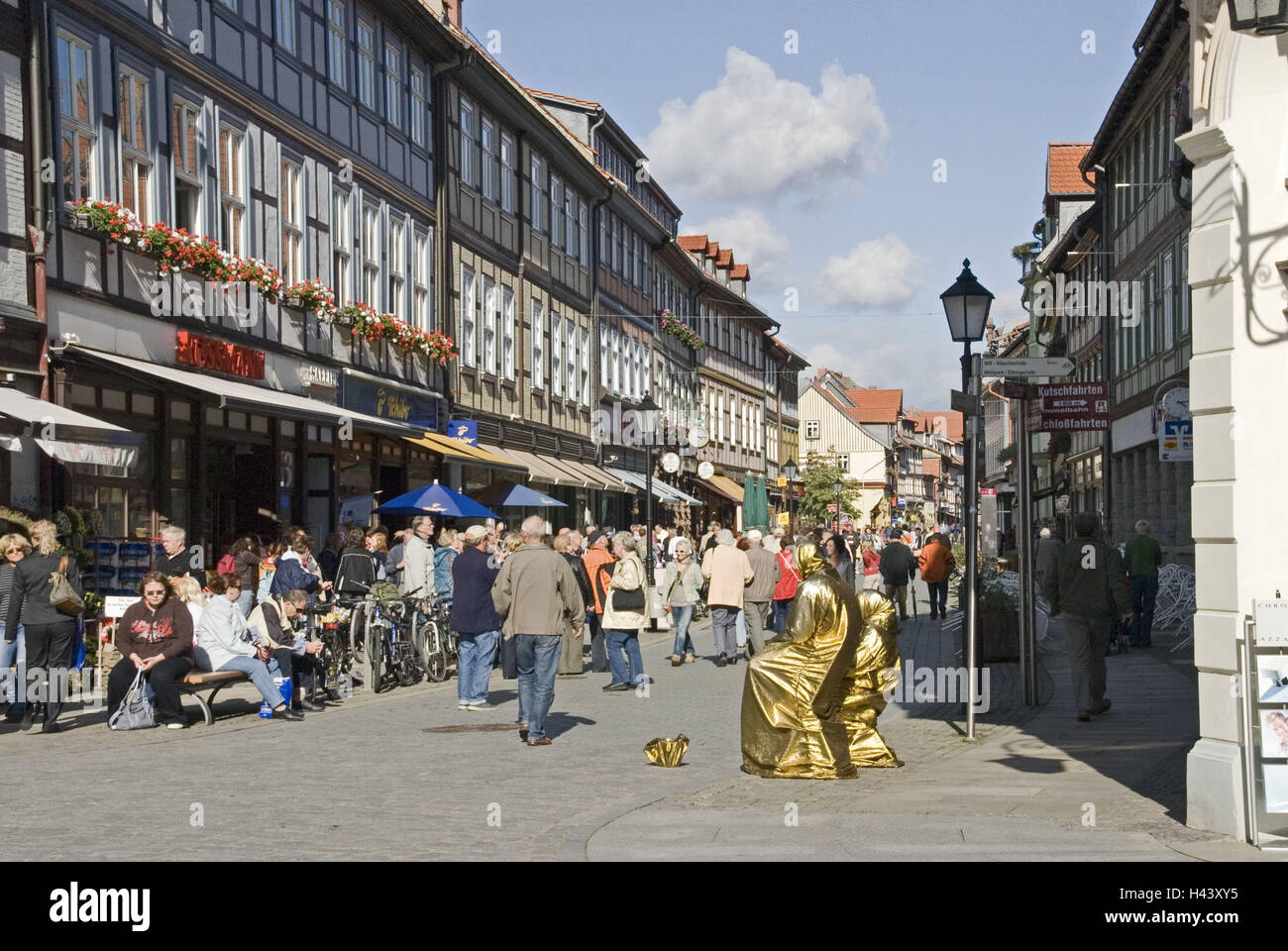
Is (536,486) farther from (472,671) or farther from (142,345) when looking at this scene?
(472,671)

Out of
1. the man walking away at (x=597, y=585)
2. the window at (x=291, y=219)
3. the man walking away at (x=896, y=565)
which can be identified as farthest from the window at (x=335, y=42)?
the man walking away at (x=896, y=565)

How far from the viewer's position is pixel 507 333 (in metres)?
36.4

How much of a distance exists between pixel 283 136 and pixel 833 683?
52.4 feet

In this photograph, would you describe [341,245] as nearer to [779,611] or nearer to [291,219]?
[291,219]

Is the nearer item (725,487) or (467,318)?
(467,318)

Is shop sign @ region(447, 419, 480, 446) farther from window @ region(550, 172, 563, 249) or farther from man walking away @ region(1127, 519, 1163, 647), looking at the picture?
man walking away @ region(1127, 519, 1163, 647)

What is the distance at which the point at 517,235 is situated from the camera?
1469 inches

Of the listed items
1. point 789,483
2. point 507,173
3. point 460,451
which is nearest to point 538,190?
point 507,173

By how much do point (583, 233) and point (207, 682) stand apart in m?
30.8

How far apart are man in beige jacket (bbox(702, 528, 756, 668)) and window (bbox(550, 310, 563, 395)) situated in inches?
742

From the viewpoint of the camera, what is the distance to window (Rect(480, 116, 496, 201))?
115ft

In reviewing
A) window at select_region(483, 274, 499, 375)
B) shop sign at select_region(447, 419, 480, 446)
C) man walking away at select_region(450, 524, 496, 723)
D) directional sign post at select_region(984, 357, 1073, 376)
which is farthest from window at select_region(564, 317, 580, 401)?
directional sign post at select_region(984, 357, 1073, 376)

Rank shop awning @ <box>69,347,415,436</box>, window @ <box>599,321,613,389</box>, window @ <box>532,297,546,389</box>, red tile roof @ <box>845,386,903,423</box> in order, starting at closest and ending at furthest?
shop awning @ <box>69,347,415,436</box>
window @ <box>532,297,546,389</box>
window @ <box>599,321,613,389</box>
red tile roof @ <box>845,386,903,423</box>
